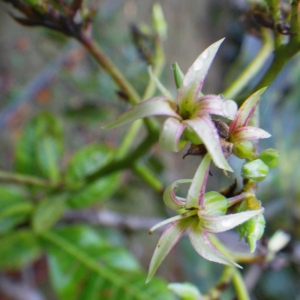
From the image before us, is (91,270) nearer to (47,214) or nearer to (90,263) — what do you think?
(90,263)

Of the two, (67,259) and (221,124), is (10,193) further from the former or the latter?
(221,124)

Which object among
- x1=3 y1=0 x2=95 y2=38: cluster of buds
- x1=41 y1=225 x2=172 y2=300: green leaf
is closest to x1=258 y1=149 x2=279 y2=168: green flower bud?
x1=3 y1=0 x2=95 y2=38: cluster of buds

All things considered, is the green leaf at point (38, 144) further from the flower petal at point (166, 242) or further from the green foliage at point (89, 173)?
the flower petal at point (166, 242)

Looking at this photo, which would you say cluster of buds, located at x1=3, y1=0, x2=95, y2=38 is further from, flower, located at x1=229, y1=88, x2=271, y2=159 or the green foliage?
the green foliage

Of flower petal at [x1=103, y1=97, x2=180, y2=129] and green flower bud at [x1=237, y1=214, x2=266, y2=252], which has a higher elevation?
flower petal at [x1=103, y1=97, x2=180, y2=129]

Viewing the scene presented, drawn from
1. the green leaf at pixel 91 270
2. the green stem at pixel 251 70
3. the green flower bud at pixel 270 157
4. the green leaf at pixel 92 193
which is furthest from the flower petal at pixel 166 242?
the green leaf at pixel 92 193

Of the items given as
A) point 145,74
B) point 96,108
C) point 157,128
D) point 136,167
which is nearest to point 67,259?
point 136,167
